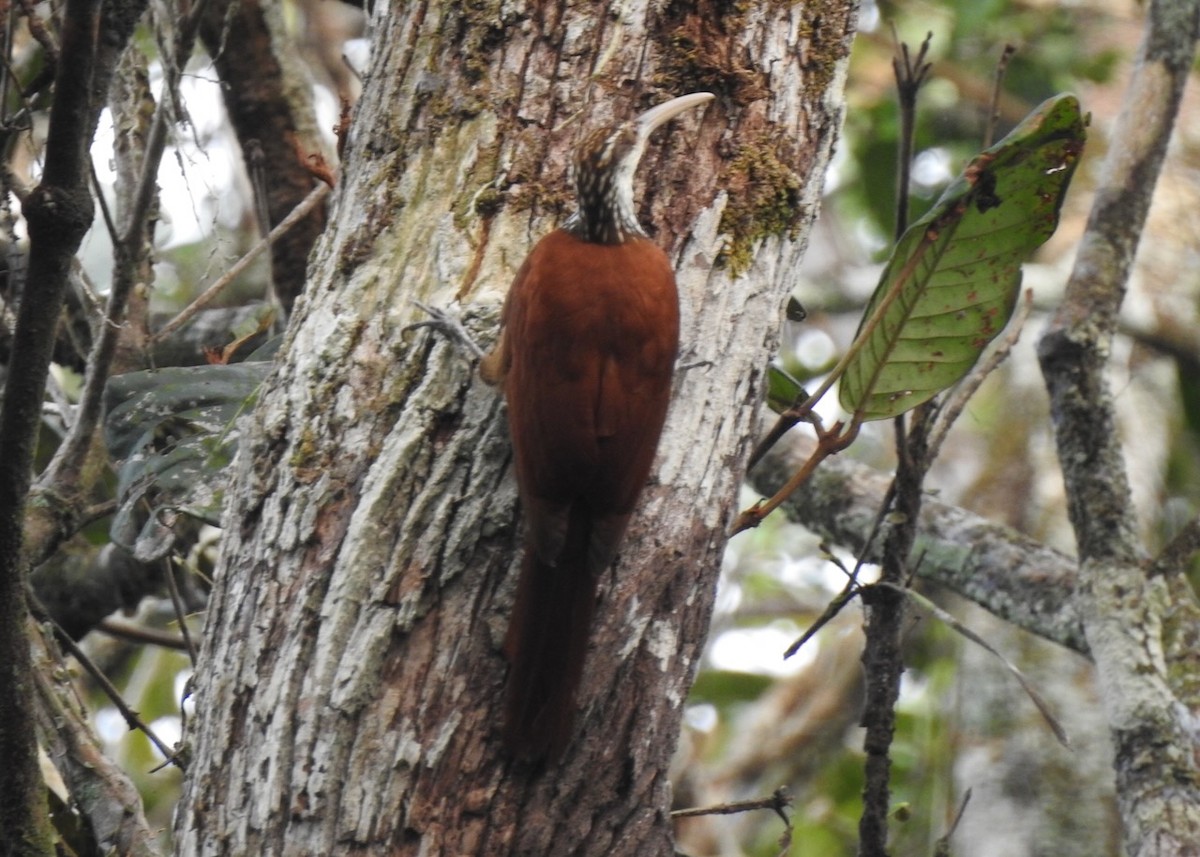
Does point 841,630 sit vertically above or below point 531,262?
above

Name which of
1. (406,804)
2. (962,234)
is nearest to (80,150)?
(406,804)

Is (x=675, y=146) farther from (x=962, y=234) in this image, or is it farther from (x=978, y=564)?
(x=978, y=564)

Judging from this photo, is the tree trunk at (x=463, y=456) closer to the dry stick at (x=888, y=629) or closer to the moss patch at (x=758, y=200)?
the moss patch at (x=758, y=200)

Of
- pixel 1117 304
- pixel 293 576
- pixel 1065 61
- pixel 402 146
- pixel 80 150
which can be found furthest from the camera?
pixel 1065 61

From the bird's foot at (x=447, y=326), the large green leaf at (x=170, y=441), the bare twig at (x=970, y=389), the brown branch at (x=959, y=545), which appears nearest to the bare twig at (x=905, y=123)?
the bare twig at (x=970, y=389)

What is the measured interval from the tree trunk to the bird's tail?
0.13ft

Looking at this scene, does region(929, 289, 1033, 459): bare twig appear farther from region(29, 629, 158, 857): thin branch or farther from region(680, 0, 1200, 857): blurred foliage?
region(680, 0, 1200, 857): blurred foliage

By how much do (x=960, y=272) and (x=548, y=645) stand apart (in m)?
0.97

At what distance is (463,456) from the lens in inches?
76.2

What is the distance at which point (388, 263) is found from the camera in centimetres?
209

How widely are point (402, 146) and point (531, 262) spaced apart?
0.32 metres

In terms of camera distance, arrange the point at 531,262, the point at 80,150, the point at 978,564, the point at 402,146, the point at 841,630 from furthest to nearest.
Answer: the point at 841,630 < the point at 978,564 < the point at 402,146 < the point at 531,262 < the point at 80,150

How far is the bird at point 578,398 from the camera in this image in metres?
1.83

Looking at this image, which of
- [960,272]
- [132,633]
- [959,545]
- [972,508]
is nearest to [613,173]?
[960,272]
